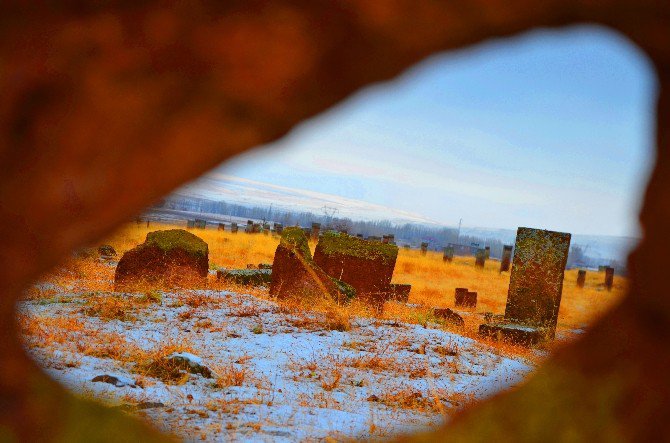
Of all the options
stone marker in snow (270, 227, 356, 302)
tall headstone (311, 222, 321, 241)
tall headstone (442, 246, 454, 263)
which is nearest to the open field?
stone marker in snow (270, 227, 356, 302)

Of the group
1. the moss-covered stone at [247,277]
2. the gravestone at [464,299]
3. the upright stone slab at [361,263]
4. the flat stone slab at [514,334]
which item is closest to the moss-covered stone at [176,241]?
the moss-covered stone at [247,277]

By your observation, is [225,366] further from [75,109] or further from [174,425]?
[75,109]

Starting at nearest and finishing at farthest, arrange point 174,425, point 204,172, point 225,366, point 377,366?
point 204,172 < point 174,425 < point 225,366 < point 377,366

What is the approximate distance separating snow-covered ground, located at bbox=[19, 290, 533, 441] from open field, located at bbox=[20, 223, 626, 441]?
0.05 feet

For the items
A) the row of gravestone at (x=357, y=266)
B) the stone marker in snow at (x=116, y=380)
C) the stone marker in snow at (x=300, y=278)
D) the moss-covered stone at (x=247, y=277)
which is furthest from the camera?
the moss-covered stone at (x=247, y=277)

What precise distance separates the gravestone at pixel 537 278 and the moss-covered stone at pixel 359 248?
84.4 inches

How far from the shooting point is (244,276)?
449 inches

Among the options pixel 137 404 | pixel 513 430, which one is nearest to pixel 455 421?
pixel 513 430

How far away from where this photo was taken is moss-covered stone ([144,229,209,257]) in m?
10.4

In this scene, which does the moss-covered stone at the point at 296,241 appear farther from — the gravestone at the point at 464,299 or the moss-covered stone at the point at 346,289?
the gravestone at the point at 464,299

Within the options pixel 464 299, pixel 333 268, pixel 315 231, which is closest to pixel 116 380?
pixel 333 268

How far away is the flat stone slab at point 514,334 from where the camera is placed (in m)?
9.22

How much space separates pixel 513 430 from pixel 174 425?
3.40m

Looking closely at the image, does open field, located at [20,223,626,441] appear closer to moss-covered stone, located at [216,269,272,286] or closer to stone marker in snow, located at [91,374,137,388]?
stone marker in snow, located at [91,374,137,388]
